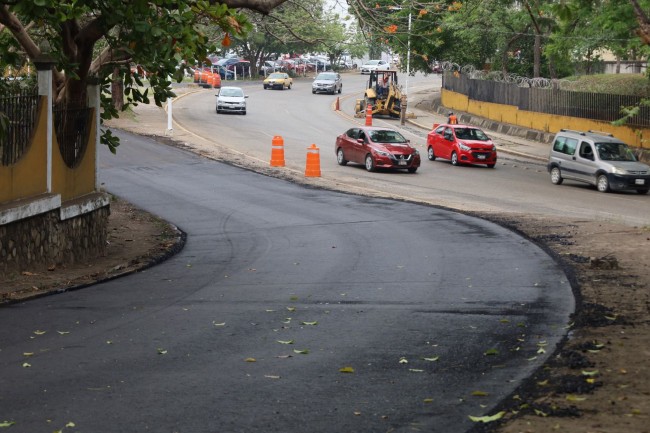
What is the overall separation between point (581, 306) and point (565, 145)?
21.8 meters

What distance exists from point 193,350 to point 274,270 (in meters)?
5.88

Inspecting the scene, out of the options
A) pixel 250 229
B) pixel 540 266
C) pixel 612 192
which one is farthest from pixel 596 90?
pixel 540 266

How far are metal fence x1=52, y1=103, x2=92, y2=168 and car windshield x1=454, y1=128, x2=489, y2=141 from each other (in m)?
23.1

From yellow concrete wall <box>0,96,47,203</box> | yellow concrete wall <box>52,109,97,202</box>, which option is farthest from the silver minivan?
yellow concrete wall <box>0,96,47,203</box>

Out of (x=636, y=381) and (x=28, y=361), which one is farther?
(x=28, y=361)

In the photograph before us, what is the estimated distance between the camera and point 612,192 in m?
32.3

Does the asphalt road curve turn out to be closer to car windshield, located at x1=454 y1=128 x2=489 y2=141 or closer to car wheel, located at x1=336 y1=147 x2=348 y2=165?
car wheel, located at x1=336 y1=147 x2=348 y2=165

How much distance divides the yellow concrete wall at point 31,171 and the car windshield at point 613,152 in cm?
2069

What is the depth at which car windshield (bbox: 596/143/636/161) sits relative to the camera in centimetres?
3250

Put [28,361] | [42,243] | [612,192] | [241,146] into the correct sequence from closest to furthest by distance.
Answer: [28,361], [42,243], [612,192], [241,146]

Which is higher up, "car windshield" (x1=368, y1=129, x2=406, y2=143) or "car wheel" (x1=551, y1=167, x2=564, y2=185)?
"car windshield" (x1=368, y1=129, x2=406, y2=143)

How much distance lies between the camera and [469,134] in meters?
40.1

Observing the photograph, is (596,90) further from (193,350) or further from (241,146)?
(193,350)

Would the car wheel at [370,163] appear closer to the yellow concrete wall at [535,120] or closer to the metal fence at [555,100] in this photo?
the yellow concrete wall at [535,120]
